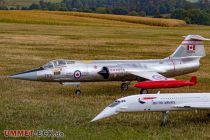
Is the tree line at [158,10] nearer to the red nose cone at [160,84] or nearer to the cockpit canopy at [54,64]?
the cockpit canopy at [54,64]

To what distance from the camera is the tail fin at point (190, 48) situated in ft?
83.3

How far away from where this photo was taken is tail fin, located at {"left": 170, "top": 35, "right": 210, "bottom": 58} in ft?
83.3

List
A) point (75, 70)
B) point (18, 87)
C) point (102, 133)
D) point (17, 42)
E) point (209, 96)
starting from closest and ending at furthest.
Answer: point (102, 133), point (209, 96), point (75, 70), point (18, 87), point (17, 42)

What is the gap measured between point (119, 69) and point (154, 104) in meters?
7.82

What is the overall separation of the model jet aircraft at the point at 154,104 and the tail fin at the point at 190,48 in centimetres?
945

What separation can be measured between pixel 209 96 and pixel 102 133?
4.14 meters

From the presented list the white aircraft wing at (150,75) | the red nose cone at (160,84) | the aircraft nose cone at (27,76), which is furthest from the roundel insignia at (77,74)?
the red nose cone at (160,84)

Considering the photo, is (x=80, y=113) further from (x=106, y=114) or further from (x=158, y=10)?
(x=158, y=10)

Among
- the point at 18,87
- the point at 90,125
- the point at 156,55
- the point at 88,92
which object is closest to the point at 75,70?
the point at 88,92

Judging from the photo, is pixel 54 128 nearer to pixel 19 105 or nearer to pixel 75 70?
pixel 19 105

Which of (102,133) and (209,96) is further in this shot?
(209,96)

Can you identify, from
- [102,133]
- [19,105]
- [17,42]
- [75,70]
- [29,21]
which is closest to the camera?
[102,133]

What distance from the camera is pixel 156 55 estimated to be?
42.6m

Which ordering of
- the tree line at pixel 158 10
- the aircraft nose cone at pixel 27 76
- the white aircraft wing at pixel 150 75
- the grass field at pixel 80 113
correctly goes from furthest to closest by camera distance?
1. the tree line at pixel 158 10
2. the white aircraft wing at pixel 150 75
3. the aircraft nose cone at pixel 27 76
4. the grass field at pixel 80 113
